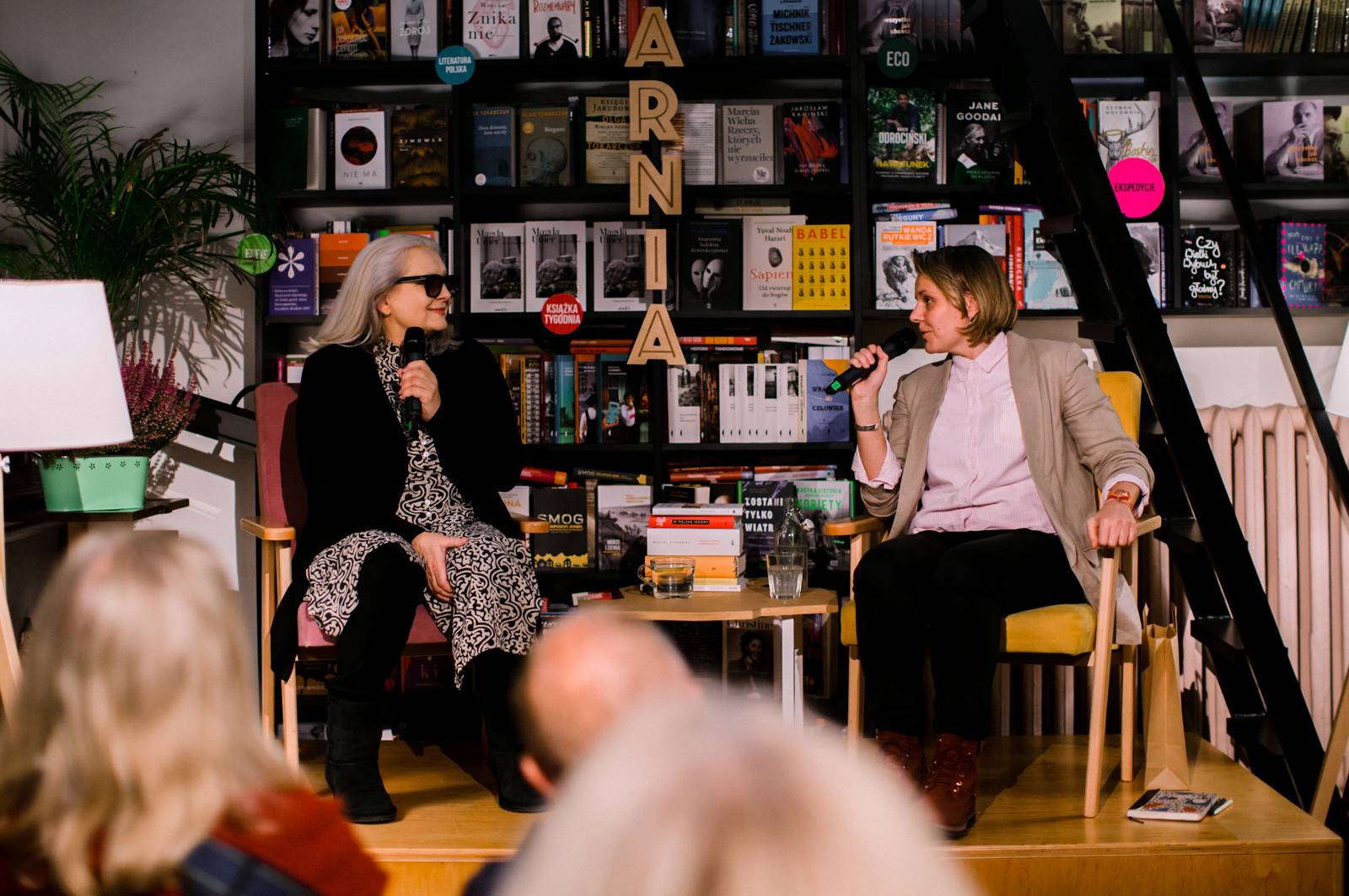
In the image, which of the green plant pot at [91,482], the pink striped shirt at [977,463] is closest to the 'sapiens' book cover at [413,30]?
the green plant pot at [91,482]

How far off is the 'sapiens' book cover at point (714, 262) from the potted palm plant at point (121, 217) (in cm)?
121

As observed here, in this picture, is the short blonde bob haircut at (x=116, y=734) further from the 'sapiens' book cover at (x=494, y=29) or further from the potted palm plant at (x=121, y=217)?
the 'sapiens' book cover at (x=494, y=29)

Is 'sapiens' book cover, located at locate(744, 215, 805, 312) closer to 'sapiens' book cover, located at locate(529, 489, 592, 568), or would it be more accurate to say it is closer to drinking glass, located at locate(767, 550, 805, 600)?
'sapiens' book cover, located at locate(529, 489, 592, 568)

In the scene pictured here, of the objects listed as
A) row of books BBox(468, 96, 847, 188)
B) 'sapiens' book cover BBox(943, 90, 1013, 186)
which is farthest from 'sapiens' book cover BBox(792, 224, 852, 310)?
'sapiens' book cover BBox(943, 90, 1013, 186)

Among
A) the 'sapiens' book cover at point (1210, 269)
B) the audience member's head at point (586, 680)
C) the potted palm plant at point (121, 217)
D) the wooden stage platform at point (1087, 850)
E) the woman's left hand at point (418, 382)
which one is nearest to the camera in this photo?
the audience member's head at point (586, 680)

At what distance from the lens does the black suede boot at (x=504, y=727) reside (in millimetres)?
2650

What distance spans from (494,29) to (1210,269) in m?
2.14

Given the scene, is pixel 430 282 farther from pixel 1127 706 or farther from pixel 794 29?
pixel 1127 706

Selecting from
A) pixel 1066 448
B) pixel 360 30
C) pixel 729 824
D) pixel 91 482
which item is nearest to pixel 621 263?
pixel 360 30

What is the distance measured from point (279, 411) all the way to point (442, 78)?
3.64ft

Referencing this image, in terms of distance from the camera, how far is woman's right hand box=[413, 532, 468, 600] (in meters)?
2.63

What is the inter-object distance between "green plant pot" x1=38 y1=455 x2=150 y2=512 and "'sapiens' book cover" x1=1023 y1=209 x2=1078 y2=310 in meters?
2.47

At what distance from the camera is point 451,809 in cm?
270

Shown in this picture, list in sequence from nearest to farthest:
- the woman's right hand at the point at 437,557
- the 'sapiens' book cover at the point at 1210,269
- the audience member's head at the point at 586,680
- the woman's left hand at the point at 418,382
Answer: the audience member's head at the point at 586,680 → the woman's right hand at the point at 437,557 → the woman's left hand at the point at 418,382 → the 'sapiens' book cover at the point at 1210,269
